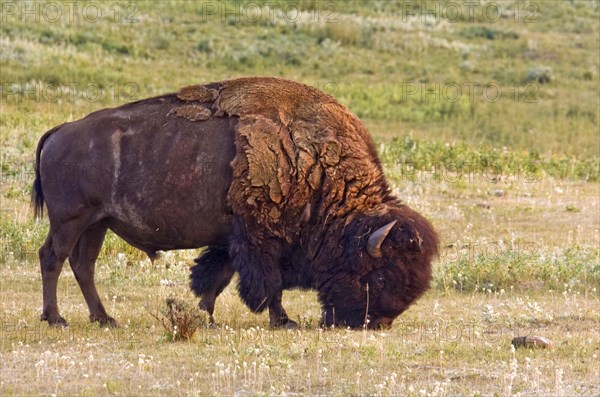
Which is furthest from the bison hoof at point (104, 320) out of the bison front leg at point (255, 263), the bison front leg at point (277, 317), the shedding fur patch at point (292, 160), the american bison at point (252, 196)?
the shedding fur patch at point (292, 160)

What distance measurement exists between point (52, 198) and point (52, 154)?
367mm

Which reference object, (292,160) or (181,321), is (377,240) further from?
(181,321)

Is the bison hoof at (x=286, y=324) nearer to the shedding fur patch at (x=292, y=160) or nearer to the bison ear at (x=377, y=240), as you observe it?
the shedding fur patch at (x=292, y=160)

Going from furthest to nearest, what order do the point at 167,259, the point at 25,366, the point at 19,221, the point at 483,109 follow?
the point at 483,109 → the point at 19,221 → the point at 167,259 → the point at 25,366

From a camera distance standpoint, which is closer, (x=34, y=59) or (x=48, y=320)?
(x=48, y=320)

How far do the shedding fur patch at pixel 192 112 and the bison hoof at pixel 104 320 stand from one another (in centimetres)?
178

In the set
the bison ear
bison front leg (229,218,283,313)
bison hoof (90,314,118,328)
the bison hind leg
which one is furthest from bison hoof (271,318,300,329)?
bison hoof (90,314,118,328)

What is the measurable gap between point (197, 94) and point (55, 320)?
2.21m

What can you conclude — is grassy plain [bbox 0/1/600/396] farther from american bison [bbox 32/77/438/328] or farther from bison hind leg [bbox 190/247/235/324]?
american bison [bbox 32/77/438/328]

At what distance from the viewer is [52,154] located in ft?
31.2

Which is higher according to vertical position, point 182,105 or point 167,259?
point 182,105

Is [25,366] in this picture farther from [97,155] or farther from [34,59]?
[34,59]

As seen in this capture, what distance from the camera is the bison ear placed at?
353 inches

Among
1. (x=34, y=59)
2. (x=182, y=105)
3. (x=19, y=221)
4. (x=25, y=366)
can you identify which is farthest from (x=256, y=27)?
(x=25, y=366)
